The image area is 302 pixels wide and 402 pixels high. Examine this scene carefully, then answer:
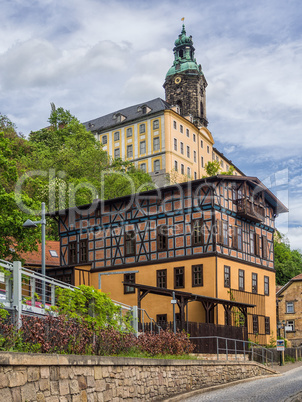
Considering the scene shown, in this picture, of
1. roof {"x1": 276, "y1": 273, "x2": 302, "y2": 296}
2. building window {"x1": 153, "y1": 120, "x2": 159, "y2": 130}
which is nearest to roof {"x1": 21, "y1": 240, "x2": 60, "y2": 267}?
roof {"x1": 276, "y1": 273, "x2": 302, "y2": 296}

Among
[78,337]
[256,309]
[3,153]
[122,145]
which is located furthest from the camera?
[122,145]

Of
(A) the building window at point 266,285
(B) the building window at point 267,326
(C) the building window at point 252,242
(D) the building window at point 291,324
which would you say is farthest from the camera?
(D) the building window at point 291,324

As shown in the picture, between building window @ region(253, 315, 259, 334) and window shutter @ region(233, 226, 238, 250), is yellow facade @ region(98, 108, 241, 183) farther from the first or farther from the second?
building window @ region(253, 315, 259, 334)

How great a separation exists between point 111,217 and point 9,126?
2332 cm

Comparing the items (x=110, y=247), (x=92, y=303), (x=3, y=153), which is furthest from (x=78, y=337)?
(x=110, y=247)

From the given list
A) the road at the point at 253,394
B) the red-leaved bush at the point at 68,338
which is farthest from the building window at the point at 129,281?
the red-leaved bush at the point at 68,338

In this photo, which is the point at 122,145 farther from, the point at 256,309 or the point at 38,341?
the point at 38,341

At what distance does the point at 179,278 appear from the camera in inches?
1411

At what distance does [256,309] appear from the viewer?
127 ft

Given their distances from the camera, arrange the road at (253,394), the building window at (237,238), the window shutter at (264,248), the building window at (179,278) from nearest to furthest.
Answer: the road at (253,394) < the building window at (179,278) < the building window at (237,238) < the window shutter at (264,248)

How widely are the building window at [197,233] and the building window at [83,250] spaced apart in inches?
321

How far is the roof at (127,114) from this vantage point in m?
81.5

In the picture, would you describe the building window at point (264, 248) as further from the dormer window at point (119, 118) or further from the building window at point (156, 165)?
the dormer window at point (119, 118)

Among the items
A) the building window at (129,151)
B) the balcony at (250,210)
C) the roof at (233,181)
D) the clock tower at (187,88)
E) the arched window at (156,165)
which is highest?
the clock tower at (187,88)
